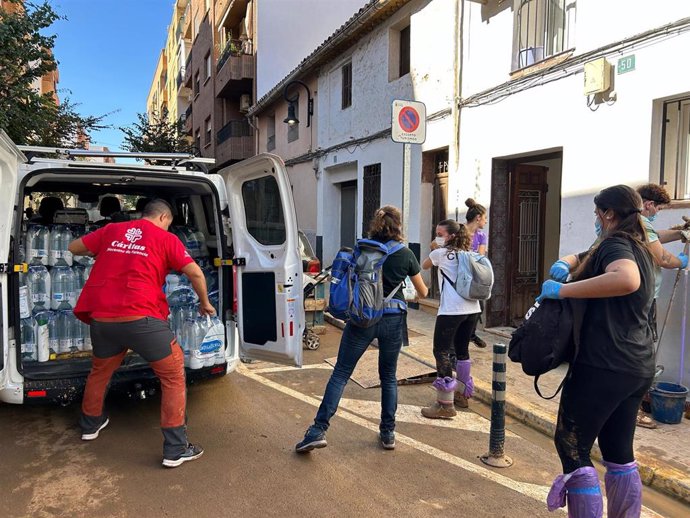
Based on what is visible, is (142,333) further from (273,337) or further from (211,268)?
(211,268)

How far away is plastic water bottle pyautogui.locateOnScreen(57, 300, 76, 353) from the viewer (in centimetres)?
420

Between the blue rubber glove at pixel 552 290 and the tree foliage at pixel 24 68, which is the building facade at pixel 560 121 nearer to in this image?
the blue rubber glove at pixel 552 290

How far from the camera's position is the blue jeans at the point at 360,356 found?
142 inches

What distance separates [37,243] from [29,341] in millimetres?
831

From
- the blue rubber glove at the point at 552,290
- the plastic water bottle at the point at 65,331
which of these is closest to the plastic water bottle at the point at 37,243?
the plastic water bottle at the point at 65,331

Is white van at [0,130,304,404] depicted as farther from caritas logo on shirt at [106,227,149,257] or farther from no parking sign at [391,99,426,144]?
no parking sign at [391,99,426,144]

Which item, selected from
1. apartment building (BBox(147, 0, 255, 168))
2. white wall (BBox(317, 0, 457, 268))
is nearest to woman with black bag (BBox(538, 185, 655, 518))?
white wall (BBox(317, 0, 457, 268))

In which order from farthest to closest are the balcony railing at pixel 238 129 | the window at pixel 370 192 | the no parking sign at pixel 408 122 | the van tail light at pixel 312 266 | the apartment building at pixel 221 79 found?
the balcony railing at pixel 238 129
the apartment building at pixel 221 79
the window at pixel 370 192
the van tail light at pixel 312 266
the no parking sign at pixel 408 122

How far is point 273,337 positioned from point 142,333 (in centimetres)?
109

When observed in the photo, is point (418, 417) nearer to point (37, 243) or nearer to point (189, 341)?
point (189, 341)

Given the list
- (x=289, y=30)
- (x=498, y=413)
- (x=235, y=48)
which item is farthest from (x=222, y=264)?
(x=235, y=48)

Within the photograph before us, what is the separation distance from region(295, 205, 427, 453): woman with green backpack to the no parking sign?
66.9 inches

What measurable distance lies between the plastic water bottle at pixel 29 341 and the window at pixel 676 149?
571 centimetres

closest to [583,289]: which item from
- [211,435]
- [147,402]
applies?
[211,435]
